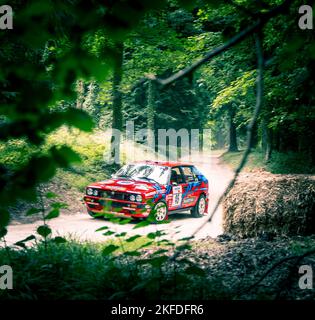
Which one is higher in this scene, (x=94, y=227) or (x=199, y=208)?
(x=199, y=208)

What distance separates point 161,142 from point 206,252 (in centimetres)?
2876

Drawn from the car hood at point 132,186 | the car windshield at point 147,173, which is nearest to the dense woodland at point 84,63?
the car windshield at point 147,173

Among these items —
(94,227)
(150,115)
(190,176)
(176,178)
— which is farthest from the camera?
(150,115)

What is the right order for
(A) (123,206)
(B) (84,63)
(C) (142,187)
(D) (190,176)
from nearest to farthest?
(B) (84,63)
(A) (123,206)
(C) (142,187)
(D) (190,176)

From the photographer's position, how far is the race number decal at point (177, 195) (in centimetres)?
1173

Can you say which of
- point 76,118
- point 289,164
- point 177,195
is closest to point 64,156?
point 76,118

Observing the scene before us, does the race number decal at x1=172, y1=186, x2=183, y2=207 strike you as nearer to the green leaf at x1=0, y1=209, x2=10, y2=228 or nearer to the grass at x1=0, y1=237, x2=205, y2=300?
the grass at x1=0, y1=237, x2=205, y2=300

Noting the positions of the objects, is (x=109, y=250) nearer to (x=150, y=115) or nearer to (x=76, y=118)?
(x=76, y=118)

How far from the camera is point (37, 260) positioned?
4738mm

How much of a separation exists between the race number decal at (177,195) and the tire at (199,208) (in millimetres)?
1056

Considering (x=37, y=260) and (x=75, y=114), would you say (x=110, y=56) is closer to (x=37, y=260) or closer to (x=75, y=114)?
(x=75, y=114)

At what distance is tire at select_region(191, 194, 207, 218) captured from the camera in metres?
13.0

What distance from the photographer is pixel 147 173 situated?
12047mm

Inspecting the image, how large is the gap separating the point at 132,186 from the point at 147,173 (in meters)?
1.11
